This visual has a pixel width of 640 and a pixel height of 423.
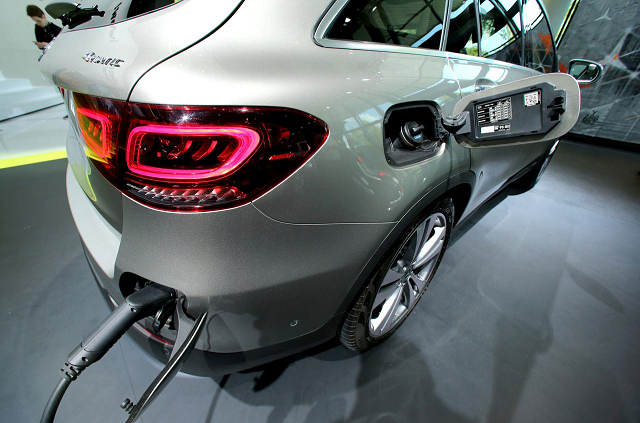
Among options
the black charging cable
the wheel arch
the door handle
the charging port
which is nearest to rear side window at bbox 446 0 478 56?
the door handle

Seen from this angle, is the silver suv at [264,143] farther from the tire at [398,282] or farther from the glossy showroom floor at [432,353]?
the glossy showroom floor at [432,353]

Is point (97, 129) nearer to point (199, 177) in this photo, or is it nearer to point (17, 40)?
point (199, 177)

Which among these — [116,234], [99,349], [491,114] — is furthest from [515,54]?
[99,349]

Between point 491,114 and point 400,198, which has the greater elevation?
point 491,114

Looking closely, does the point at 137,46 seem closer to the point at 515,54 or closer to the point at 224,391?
the point at 224,391

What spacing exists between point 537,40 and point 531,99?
174 cm

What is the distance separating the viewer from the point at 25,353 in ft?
3.84

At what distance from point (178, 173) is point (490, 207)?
2.57m

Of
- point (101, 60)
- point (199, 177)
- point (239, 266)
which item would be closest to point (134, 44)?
point (101, 60)

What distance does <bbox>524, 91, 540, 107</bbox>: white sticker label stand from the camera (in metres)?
0.74

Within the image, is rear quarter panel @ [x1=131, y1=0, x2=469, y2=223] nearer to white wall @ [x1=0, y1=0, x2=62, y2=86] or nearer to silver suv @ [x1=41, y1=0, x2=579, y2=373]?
silver suv @ [x1=41, y1=0, x2=579, y2=373]

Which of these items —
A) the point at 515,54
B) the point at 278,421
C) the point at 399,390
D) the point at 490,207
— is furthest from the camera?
the point at 490,207

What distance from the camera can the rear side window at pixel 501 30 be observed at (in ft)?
4.15

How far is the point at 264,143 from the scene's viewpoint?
54cm
